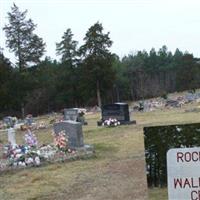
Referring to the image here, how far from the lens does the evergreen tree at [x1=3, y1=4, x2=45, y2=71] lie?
2232 inches

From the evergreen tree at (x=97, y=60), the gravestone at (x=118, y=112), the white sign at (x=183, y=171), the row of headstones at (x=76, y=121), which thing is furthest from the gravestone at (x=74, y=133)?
the evergreen tree at (x=97, y=60)

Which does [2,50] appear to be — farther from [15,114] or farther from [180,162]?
[180,162]

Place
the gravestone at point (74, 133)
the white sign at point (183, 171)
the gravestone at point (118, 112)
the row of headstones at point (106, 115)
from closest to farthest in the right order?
the white sign at point (183, 171) < the gravestone at point (74, 133) < the row of headstones at point (106, 115) < the gravestone at point (118, 112)

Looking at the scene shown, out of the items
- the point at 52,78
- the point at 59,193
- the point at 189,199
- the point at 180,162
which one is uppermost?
the point at 52,78

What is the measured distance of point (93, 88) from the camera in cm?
5706

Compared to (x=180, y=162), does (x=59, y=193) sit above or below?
below

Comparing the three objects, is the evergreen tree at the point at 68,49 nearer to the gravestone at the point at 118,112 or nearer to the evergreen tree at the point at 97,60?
the evergreen tree at the point at 97,60

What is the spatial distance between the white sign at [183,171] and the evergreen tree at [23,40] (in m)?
53.4

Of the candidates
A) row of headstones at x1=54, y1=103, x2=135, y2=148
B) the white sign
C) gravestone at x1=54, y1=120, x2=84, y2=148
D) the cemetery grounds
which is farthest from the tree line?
the white sign

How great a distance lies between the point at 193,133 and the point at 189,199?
344cm

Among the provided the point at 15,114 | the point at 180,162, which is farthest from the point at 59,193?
the point at 15,114

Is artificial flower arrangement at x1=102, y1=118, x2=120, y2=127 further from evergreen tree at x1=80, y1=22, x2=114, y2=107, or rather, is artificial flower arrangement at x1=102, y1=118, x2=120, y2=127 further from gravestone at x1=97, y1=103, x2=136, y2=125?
evergreen tree at x1=80, y1=22, x2=114, y2=107

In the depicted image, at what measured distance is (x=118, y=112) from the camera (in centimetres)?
2559

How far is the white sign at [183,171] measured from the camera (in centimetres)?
382
